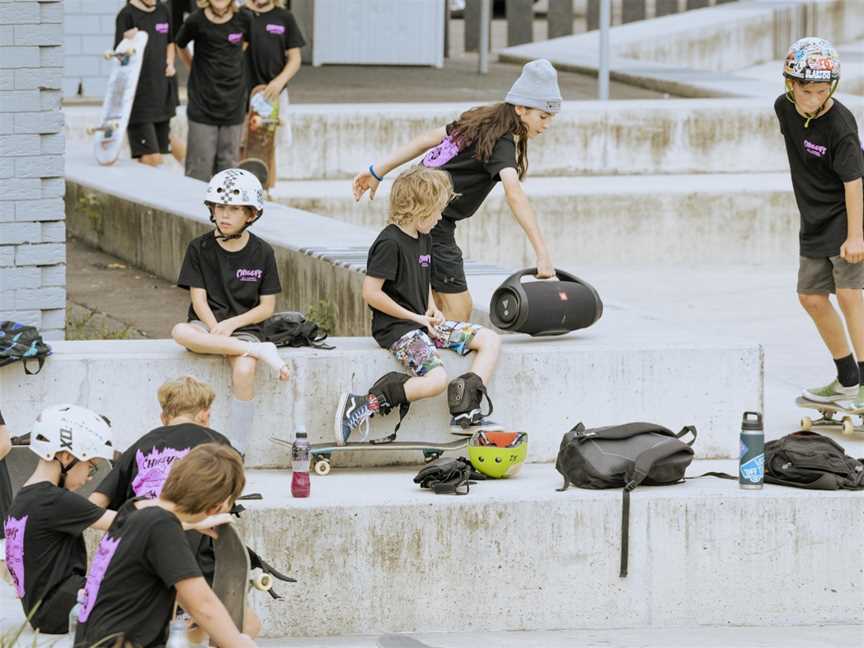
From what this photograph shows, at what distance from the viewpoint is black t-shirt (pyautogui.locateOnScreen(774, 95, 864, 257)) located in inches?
324

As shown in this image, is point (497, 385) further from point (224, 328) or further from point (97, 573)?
point (97, 573)

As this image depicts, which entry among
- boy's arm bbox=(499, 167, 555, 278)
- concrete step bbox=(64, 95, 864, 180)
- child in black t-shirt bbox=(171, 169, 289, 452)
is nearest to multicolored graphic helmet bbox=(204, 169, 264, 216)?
child in black t-shirt bbox=(171, 169, 289, 452)

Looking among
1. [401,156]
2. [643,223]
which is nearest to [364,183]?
[401,156]

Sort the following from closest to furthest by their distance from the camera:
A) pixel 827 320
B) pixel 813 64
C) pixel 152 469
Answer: pixel 152 469
pixel 813 64
pixel 827 320

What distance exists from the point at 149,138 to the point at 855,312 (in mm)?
7040

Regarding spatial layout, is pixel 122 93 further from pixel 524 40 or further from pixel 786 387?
pixel 524 40

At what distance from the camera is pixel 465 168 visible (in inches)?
326

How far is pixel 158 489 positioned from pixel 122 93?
824 cm

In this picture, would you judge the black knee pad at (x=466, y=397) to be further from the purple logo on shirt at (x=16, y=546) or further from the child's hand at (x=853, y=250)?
the purple logo on shirt at (x=16, y=546)

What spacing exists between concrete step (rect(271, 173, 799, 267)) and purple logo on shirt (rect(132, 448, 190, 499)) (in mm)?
9249

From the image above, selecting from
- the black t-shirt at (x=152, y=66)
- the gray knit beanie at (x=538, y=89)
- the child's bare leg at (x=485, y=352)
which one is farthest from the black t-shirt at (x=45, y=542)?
the black t-shirt at (x=152, y=66)

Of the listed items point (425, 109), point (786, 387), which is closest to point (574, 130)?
point (425, 109)

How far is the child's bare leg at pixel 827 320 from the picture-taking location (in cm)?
860

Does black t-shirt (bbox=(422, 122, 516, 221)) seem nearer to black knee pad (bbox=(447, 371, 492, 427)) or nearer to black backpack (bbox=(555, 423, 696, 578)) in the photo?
black knee pad (bbox=(447, 371, 492, 427))
